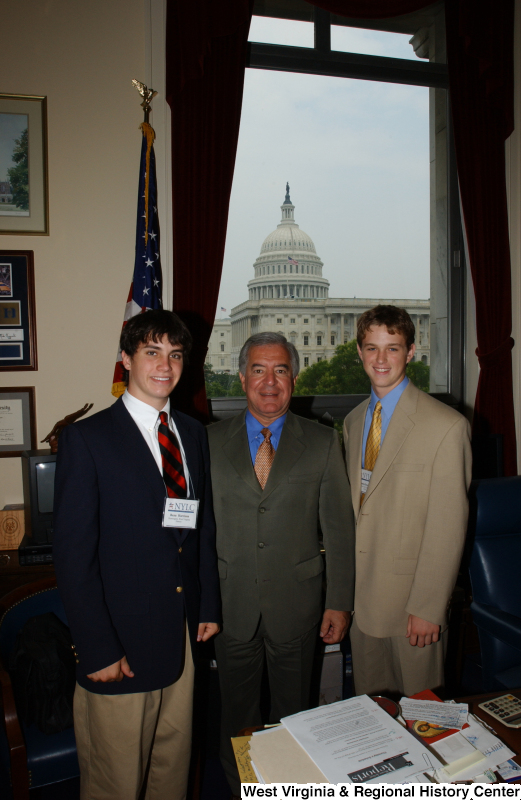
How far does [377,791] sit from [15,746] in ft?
3.79

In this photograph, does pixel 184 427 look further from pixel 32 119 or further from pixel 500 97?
pixel 500 97

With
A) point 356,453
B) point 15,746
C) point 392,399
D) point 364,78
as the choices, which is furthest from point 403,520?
point 364,78

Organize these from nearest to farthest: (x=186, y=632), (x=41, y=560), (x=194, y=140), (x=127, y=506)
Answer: (x=127, y=506)
(x=186, y=632)
(x=41, y=560)
(x=194, y=140)

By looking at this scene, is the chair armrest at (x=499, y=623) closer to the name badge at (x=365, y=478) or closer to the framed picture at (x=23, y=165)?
the name badge at (x=365, y=478)

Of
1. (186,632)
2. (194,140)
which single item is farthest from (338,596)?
(194,140)

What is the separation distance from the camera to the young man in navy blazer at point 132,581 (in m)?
1.43

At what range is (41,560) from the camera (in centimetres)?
244

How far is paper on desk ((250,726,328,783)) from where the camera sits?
1.09 metres

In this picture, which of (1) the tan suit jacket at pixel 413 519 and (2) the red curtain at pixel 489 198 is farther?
(2) the red curtain at pixel 489 198

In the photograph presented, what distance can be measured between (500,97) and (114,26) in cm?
246

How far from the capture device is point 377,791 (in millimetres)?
1018

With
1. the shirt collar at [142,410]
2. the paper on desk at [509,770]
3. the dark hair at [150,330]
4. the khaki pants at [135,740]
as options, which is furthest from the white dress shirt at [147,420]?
the paper on desk at [509,770]

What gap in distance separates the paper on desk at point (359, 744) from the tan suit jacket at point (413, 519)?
1.80 feet

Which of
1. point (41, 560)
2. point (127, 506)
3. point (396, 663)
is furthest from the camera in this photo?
point (41, 560)
